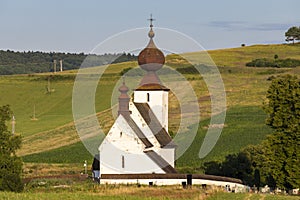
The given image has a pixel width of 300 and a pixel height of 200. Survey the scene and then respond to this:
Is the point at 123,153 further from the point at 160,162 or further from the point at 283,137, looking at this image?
the point at 283,137

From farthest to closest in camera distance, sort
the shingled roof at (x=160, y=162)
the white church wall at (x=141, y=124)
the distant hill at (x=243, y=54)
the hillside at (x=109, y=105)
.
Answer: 1. the distant hill at (x=243, y=54)
2. the hillside at (x=109, y=105)
3. the white church wall at (x=141, y=124)
4. the shingled roof at (x=160, y=162)

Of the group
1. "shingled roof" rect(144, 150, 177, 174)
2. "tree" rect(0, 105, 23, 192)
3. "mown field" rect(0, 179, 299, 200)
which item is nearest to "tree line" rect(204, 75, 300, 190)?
"mown field" rect(0, 179, 299, 200)

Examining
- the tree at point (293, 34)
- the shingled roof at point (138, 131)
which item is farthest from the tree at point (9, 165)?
the tree at point (293, 34)

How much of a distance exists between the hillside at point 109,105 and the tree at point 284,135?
Answer: 1311cm

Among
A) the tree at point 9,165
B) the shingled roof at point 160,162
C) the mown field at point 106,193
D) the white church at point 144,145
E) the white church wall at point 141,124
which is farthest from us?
the white church wall at point 141,124

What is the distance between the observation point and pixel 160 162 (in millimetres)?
51250

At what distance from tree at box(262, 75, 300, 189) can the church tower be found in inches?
416

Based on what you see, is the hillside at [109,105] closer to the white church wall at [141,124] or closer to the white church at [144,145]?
the white church at [144,145]

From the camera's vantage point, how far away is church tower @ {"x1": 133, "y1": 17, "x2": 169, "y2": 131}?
2147 inches

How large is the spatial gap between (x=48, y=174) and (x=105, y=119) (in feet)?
92.0

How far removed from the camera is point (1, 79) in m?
122

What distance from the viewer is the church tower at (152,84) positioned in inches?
2147

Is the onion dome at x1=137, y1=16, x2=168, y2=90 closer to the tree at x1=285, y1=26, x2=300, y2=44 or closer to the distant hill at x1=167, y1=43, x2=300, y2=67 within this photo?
the distant hill at x1=167, y1=43, x2=300, y2=67

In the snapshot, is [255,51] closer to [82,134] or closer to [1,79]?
[1,79]
